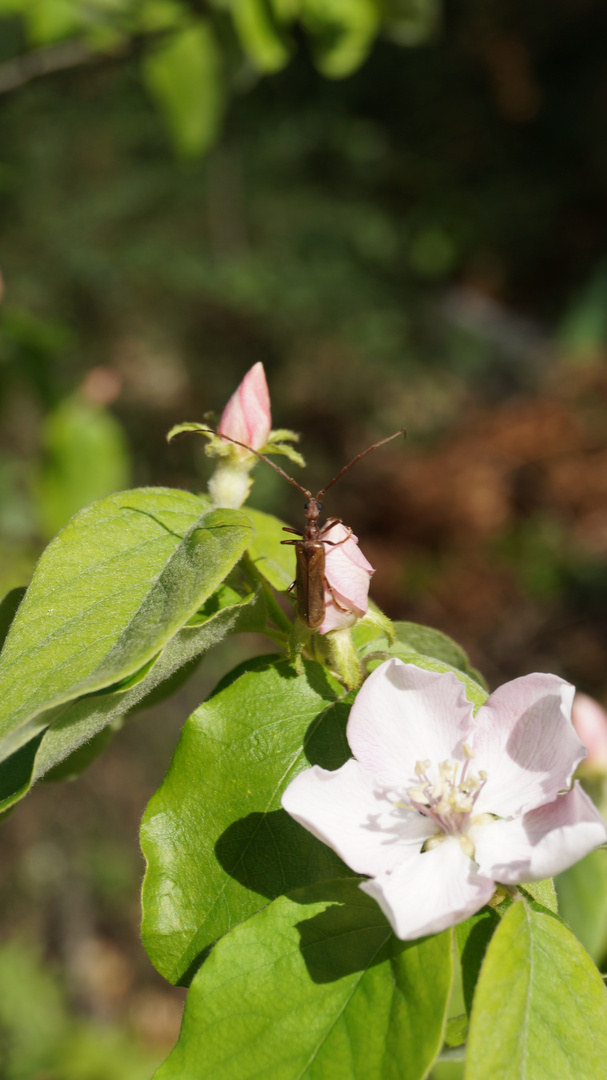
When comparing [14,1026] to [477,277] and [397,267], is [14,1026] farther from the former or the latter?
[477,277]

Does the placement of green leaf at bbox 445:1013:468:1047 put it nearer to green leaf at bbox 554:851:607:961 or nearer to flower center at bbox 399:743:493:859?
flower center at bbox 399:743:493:859

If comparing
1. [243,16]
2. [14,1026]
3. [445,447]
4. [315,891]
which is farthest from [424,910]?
[445,447]

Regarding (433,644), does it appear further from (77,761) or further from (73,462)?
(73,462)

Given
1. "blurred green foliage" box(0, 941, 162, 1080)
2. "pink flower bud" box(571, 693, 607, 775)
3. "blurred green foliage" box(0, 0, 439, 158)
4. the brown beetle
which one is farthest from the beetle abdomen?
"blurred green foliage" box(0, 941, 162, 1080)

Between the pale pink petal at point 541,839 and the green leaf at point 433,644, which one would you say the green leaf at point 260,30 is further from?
the pale pink petal at point 541,839

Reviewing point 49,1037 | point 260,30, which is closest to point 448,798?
point 260,30
